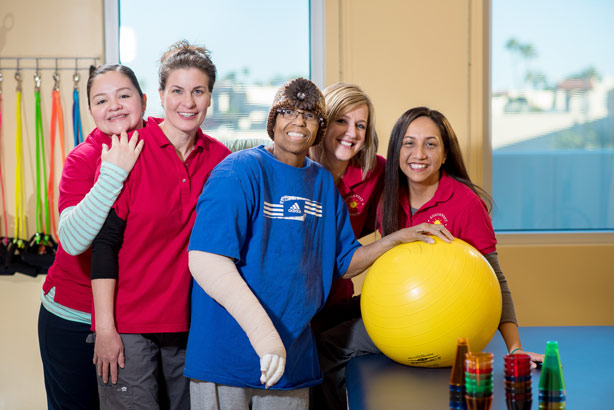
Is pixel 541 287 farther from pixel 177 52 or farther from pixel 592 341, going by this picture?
pixel 177 52

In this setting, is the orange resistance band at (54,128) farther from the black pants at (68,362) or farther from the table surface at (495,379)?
the table surface at (495,379)

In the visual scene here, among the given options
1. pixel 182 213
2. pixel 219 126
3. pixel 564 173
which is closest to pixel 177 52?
pixel 182 213

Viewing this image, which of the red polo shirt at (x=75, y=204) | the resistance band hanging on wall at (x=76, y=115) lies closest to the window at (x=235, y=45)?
the resistance band hanging on wall at (x=76, y=115)

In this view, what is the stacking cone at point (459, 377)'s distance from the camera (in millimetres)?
1397

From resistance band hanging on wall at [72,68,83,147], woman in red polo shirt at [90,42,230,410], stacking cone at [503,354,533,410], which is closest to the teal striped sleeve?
woman in red polo shirt at [90,42,230,410]

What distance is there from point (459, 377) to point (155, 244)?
945mm

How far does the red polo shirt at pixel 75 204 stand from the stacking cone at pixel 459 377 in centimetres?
118

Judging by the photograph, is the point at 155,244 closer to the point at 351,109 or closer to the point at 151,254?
the point at 151,254

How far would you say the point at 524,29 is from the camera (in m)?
3.66

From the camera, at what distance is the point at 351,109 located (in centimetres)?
228

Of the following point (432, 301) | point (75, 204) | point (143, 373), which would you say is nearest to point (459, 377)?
point (432, 301)

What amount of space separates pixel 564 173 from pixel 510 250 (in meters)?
0.65

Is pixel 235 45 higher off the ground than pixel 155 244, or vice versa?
pixel 235 45

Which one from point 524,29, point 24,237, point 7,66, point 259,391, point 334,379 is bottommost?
point 334,379
